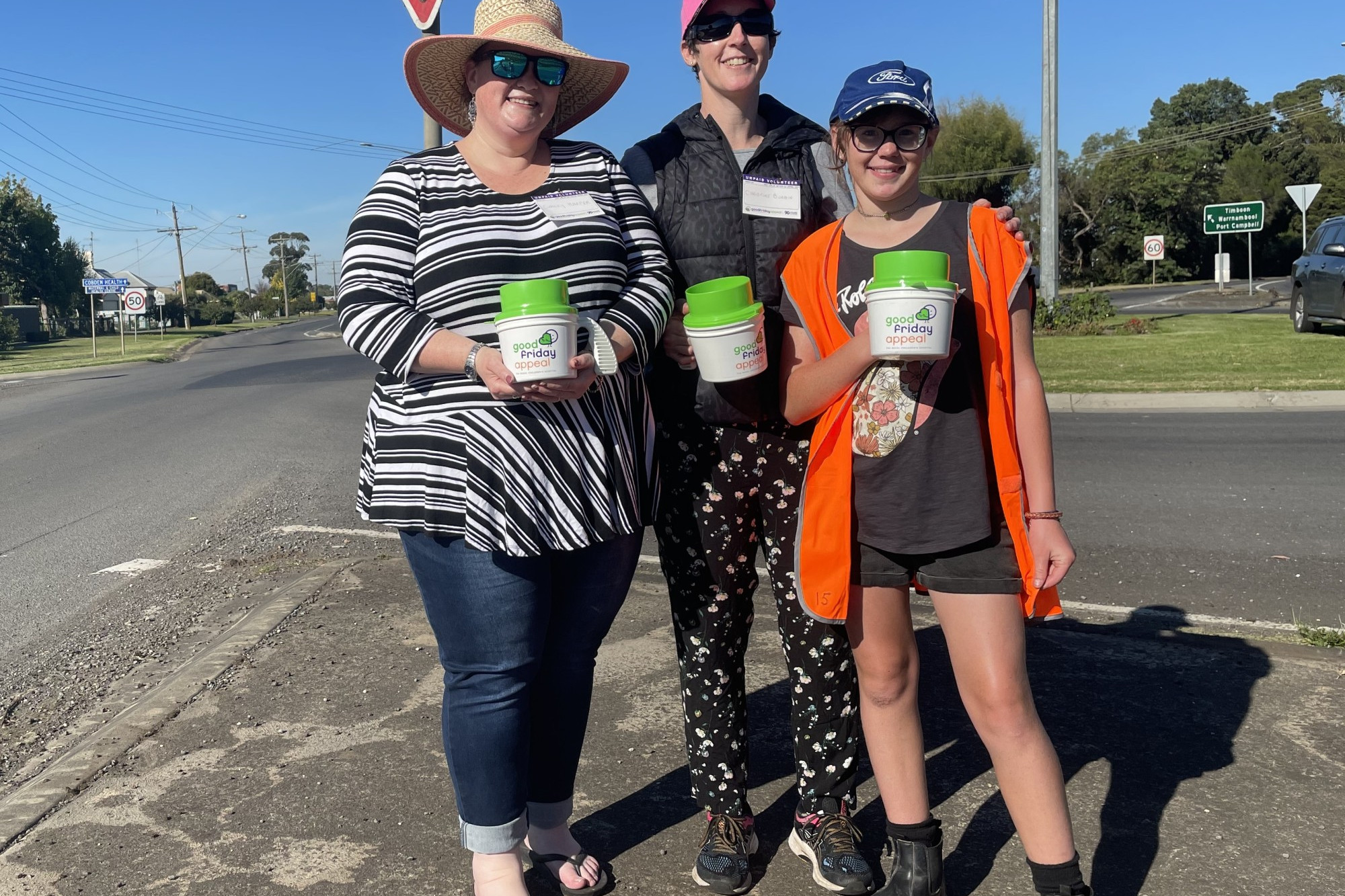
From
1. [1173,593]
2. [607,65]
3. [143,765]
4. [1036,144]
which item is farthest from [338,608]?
[1036,144]

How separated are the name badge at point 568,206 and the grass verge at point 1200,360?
436 inches

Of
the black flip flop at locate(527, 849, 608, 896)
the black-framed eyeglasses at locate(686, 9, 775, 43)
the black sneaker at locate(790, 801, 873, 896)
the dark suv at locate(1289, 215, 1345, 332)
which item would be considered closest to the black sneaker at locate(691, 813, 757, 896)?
the black sneaker at locate(790, 801, 873, 896)

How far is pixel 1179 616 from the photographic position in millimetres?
4758

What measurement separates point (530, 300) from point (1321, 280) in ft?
61.5

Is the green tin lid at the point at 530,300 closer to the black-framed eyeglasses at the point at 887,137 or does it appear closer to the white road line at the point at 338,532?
the black-framed eyeglasses at the point at 887,137

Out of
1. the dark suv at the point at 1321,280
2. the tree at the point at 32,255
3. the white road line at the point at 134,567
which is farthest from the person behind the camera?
the tree at the point at 32,255

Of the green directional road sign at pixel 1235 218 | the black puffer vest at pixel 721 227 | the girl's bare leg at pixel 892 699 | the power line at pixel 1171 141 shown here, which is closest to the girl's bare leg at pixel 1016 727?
the girl's bare leg at pixel 892 699

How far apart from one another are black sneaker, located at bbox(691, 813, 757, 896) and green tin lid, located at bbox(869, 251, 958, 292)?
144cm

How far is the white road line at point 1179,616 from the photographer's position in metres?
4.56

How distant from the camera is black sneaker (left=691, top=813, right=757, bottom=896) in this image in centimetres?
265

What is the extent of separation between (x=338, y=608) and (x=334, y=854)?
210 cm

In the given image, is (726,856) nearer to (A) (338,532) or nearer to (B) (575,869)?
(B) (575,869)

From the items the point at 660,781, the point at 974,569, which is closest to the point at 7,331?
the point at 660,781

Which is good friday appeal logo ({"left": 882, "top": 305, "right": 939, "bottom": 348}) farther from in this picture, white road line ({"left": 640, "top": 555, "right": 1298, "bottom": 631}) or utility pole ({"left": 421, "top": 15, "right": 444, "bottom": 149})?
utility pole ({"left": 421, "top": 15, "right": 444, "bottom": 149})
